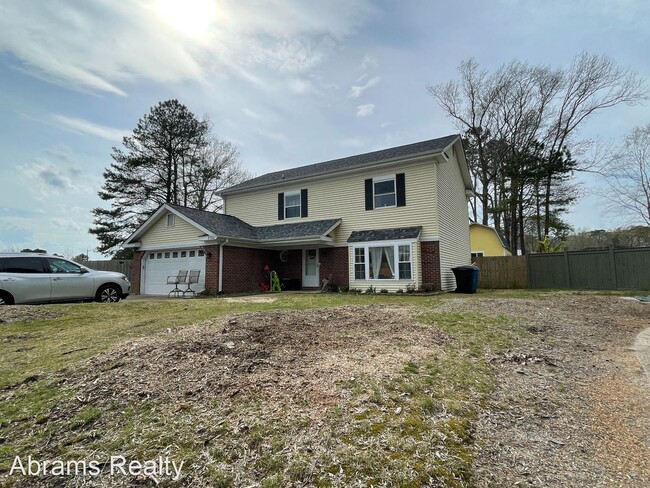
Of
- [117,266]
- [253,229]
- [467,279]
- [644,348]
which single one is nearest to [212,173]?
[117,266]

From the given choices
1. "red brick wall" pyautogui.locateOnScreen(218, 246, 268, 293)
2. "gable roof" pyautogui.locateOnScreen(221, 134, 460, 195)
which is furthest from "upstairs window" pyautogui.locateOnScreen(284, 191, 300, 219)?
"red brick wall" pyautogui.locateOnScreen(218, 246, 268, 293)

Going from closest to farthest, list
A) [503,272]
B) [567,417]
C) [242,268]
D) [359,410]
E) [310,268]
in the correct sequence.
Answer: [359,410] → [567,417] → [242,268] → [310,268] → [503,272]

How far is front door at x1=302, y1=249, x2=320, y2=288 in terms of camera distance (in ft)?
52.9

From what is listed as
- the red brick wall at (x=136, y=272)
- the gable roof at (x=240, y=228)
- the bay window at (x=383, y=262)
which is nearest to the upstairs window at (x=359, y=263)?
the bay window at (x=383, y=262)

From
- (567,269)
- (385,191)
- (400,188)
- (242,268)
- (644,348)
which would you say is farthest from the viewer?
(242,268)

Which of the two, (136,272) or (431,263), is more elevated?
(431,263)

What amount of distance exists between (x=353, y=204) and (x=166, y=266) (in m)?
9.24

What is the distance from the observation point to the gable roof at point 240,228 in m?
14.5

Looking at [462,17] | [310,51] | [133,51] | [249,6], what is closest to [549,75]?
[462,17]

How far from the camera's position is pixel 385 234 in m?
14.2

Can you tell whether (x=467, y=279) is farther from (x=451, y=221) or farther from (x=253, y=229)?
(x=253, y=229)

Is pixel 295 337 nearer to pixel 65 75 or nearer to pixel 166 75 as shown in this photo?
pixel 166 75

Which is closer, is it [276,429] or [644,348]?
[276,429]

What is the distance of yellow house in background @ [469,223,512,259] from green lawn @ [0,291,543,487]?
22.3 meters
